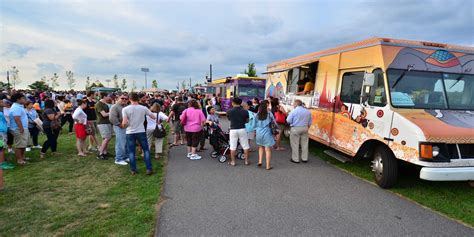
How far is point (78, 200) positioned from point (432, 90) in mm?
7116

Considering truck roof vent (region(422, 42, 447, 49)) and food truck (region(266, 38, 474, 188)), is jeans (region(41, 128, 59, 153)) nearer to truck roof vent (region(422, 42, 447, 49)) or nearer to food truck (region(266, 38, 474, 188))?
food truck (region(266, 38, 474, 188))

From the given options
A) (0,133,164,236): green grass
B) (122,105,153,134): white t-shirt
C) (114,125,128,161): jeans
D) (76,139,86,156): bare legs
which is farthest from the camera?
(76,139,86,156): bare legs

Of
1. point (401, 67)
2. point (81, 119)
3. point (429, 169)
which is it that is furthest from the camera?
point (81, 119)

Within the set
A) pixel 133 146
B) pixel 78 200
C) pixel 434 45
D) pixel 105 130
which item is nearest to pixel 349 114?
pixel 434 45

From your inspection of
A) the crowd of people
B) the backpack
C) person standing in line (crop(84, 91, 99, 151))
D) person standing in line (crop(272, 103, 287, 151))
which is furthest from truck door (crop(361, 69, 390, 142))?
person standing in line (crop(84, 91, 99, 151))

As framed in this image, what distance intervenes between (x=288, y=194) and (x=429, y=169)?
2362 mm

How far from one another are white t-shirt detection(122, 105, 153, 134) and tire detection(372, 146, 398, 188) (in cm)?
522

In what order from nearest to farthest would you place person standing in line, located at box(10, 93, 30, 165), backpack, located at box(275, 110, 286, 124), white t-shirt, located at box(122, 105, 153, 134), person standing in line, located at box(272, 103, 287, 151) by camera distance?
1. white t-shirt, located at box(122, 105, 153, 134)
2. person standing in line, located at box(10, 93, 30, 165)
3. person standing in line, located at box(272, 103, 287, 151)
4. backpack, located at box(275, 110, 286, 124)

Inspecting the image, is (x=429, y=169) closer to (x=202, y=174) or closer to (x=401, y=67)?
(x=401, y=67)

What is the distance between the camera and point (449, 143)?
4395 millimetres

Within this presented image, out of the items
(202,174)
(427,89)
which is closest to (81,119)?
(202,174)

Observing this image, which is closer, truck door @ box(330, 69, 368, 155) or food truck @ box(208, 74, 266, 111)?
truck door @ box(330, 69, 368, 155)

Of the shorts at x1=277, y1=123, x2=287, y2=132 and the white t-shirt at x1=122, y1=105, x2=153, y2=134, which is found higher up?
the white t-shirt at x1=122, y1=105, x2=153, y2=134

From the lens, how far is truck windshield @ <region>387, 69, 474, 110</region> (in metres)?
5.25
